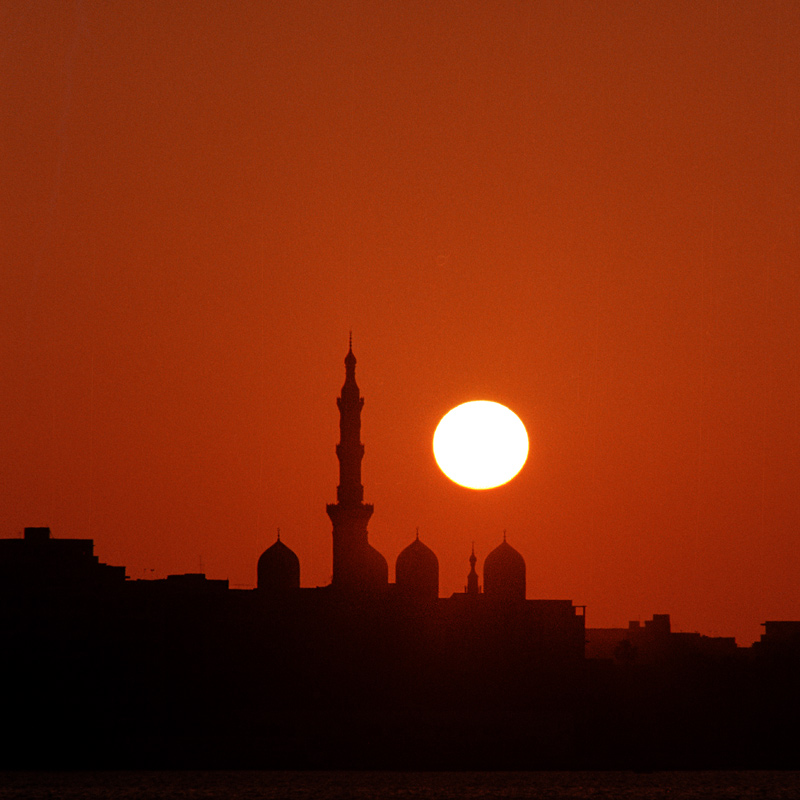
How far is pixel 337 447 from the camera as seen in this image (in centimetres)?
7494

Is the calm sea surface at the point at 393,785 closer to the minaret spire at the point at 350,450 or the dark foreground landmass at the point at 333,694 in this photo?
the dark foreground landmass at the point at 333,694

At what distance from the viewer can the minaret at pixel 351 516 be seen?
2906 inches

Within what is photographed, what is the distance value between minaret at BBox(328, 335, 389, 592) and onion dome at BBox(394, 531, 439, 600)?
1.24 m

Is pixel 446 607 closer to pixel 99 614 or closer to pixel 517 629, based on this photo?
pixel 517 629

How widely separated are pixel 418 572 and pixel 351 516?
4.17m

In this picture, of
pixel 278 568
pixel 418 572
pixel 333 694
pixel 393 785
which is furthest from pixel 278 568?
pixel 393 785

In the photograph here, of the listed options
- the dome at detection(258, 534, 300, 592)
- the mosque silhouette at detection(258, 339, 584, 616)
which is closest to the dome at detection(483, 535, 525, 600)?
the mosque silhouette at detection(258, 339, 584, 616)

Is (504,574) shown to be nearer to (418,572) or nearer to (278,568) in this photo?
(418,572)

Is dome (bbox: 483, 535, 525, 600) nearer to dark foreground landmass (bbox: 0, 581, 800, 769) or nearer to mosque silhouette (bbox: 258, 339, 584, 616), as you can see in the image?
mosque silhouette (bbox: 258, 339, 584, 616)

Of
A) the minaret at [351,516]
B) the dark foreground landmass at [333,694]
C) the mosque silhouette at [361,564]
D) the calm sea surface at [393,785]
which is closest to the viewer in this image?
the calm sea surface at [393,785]

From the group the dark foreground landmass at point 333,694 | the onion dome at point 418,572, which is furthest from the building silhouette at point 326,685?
the onion dome at point 418,572

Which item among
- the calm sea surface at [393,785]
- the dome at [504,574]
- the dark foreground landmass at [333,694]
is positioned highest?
the dome at [504,574]

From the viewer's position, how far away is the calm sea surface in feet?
177

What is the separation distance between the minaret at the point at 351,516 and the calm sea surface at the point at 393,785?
12605mm
